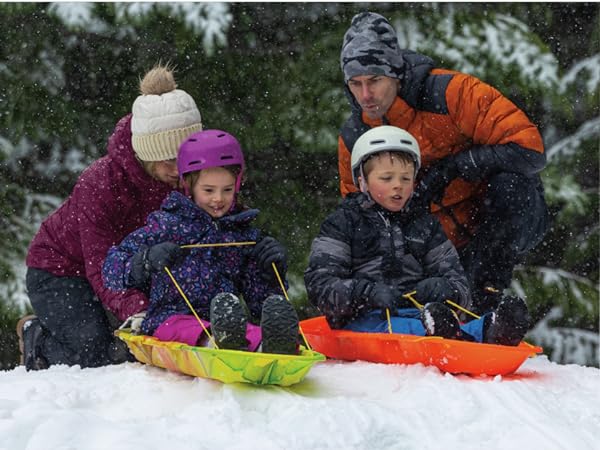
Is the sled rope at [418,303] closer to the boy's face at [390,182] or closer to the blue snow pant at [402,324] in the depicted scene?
the blue snow pant at [402,324]

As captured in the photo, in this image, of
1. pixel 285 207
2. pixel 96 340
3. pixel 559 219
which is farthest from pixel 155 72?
pixel 559 219

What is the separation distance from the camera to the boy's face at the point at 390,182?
3872 mm

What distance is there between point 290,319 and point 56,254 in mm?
Answer: 1825

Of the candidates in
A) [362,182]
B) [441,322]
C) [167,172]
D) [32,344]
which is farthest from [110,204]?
[441,322]

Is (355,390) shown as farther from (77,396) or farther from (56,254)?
(56,254)

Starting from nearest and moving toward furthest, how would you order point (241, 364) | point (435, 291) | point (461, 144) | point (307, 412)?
1. point (307, 412)
2. point (241, 364)
3. point (435, 291)
4. point (461, 144)

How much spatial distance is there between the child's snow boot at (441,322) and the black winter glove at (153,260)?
96cm

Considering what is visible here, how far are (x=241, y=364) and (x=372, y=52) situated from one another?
5.87ft

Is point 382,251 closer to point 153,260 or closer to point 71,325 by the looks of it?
point 153,260

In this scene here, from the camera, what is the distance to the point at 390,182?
3.88 metres

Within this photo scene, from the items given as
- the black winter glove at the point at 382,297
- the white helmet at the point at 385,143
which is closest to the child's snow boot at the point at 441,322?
the black winter glove at the point at 382,297

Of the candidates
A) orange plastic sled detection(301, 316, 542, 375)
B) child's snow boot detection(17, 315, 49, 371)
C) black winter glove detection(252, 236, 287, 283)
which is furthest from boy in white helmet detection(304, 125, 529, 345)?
child's snow boot detection(17, 315, 49, 371)

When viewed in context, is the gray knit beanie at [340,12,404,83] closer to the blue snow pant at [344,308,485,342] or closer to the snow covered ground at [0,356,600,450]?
the blue snow pant at [344,308,485,342]

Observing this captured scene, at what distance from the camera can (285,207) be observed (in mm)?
7090
